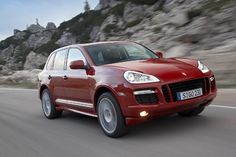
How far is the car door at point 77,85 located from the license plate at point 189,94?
5.47ft

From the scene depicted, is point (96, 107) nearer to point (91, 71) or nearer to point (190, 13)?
point (91, 71)

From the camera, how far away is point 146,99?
263 inches

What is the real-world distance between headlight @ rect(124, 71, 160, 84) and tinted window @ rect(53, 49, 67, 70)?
2683mm

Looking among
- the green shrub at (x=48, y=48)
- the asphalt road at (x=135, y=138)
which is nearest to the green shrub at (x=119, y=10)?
the green shrub at (x=48, y=48)

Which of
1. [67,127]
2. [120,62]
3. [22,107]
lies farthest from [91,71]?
[22,107]

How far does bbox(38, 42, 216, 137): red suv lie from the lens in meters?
6.68

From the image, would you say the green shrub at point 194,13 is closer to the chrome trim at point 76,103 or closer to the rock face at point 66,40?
the chrome trim at point 76,103

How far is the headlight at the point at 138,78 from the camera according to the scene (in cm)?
670

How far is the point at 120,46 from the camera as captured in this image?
28.0 feet

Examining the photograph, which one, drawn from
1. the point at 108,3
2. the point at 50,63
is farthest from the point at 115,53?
the point at 108,3

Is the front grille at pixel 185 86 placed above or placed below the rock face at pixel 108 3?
below

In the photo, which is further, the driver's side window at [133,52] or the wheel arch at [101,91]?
the driver's side window at [133,52]

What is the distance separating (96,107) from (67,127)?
143 cm

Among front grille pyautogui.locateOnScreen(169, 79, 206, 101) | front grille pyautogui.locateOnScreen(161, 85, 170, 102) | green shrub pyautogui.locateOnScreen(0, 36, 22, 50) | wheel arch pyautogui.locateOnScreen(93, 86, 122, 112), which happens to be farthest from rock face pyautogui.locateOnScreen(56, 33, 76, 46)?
front grille pyautogui.locateOnScreen(161, 85, 170, 102)
